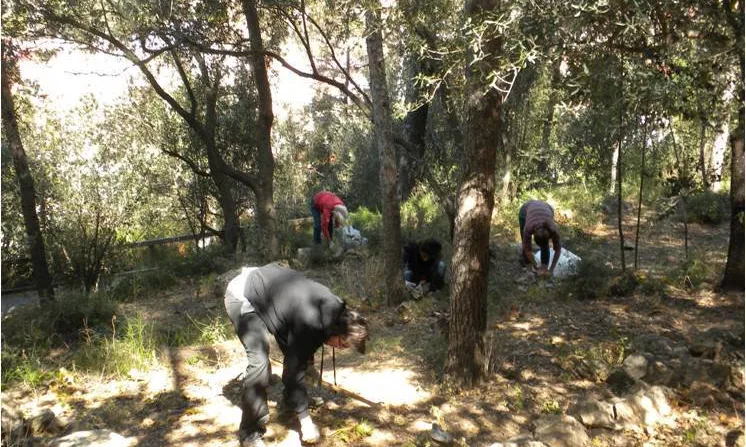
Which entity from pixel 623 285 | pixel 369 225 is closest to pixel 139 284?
pixel 369 225

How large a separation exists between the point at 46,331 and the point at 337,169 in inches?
637

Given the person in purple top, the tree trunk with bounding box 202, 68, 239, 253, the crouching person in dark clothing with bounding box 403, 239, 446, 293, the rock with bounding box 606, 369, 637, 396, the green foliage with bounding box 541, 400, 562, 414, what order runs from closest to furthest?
1. the green foliage with bounding box 541, 400, 562, 414
2. the rock with bounding box 606, 369, 637, 396
3. the person in purple top
4. the crouching person in dark clothing with bounding box 403, 239, 446, 293
5. the tree trunk with bounding box 202, 68, 239, 253

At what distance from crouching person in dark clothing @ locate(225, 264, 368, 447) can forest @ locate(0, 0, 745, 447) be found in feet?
0.70

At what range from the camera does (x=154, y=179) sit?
13680 millimetres

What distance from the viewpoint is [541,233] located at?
766 centimetres

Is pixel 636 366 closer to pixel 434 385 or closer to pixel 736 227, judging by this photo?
pixel 434 385

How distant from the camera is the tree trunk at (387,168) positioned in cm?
726

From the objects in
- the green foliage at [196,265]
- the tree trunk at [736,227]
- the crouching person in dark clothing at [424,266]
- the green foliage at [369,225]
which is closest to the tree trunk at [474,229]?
the crouching person in dark clothing at [424,266]

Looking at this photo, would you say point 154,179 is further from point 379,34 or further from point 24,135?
point 379,34

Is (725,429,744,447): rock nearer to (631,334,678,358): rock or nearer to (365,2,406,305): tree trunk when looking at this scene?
(631,334,678,358): rock

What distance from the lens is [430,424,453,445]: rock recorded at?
3.93 meters

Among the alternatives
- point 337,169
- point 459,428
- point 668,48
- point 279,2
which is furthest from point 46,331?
point 337,169

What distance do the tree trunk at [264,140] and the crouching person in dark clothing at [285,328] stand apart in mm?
6596

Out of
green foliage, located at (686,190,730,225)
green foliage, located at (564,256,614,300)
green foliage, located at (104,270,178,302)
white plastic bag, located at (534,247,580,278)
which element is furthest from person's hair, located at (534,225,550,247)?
green foliage, located at (104,270,178,302)
